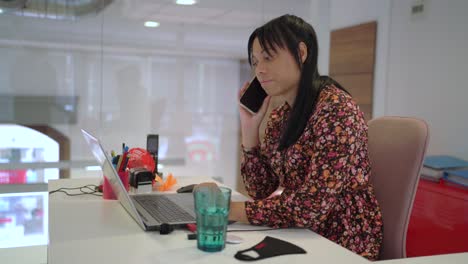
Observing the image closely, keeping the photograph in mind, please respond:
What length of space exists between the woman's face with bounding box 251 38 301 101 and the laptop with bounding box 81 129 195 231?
47cm

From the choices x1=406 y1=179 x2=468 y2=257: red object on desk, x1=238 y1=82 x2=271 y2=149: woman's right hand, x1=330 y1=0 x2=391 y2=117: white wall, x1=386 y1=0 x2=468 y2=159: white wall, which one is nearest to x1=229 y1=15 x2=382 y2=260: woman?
x1=238 y1=82 x2=271 y2=149: woman's right hand

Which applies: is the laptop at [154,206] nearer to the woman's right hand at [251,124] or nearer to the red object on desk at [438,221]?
the woman's right hand at [251,124]

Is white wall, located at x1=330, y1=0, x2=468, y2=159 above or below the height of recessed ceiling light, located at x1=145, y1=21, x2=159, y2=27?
below

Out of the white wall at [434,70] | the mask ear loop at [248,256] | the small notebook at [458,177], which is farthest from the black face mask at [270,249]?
the white wall at [434,70]

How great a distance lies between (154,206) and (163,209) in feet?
0.18

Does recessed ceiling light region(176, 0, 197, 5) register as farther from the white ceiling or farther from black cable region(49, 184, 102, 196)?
black cable region(49, 184, 102, 196)

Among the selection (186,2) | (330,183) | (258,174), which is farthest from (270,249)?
(186,2)

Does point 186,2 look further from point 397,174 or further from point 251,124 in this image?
point 397,174

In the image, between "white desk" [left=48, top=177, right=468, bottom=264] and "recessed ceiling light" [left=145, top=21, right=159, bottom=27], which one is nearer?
"white desk" [left=48, top=177, right=468, bottom=264]

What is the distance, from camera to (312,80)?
1.43m

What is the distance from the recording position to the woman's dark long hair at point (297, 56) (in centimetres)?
138

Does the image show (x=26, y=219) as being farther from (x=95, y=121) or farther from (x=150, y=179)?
(x=150, y=179)

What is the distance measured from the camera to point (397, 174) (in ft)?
4.79

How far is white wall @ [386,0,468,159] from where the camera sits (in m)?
2.66
